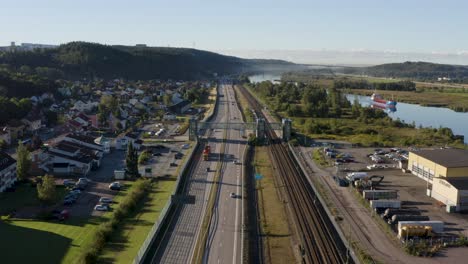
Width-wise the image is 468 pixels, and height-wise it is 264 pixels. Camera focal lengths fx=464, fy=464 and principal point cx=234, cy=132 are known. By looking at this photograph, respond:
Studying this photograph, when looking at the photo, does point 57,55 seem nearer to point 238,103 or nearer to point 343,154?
point 238,103

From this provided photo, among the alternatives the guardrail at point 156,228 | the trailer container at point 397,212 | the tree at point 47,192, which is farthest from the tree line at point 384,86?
the tree at point 47,192

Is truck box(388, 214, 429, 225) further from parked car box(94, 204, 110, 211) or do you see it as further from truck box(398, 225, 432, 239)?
parked car box(94, 204, 110, 211)

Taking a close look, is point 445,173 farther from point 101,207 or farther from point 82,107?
point 82,107

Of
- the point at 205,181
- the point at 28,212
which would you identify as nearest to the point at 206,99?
the point at 205,181

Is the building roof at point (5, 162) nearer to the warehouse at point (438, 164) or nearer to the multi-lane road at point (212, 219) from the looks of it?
the multi-lane road at point (212, 219)

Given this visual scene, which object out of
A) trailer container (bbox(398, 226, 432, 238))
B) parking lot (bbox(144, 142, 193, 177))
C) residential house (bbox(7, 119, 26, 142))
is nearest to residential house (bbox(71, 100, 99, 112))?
residential house (bbox(7, 119, 26, 142))
